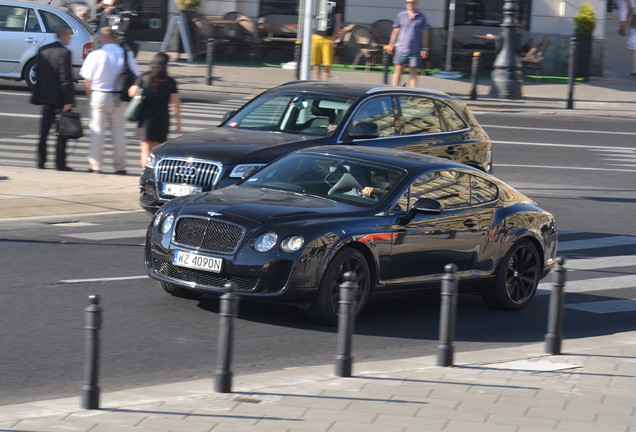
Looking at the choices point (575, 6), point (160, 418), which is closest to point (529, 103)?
point (575, 6)

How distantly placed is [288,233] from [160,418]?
285 centimetres

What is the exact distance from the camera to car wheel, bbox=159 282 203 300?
952 cm

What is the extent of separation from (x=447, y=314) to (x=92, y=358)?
99.2 inches

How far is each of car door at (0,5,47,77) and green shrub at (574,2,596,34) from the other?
49.3 feet

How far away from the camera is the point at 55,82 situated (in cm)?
1562

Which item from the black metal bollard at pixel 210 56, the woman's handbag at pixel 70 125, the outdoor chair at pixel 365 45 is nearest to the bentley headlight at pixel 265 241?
the woman's handbag at pixel 70 125

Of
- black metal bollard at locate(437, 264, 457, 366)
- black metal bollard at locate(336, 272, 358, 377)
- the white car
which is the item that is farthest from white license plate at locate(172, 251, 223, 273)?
the white car

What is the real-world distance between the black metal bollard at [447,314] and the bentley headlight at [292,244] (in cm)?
143

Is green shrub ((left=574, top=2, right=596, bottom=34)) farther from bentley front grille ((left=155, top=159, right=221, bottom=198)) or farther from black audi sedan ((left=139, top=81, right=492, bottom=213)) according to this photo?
bentley front grille ((left=155, top=159, right=221, bottom=198))

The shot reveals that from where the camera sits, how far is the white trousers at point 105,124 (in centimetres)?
1559

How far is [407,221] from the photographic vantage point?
9.41m

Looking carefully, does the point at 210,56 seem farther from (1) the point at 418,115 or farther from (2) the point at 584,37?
(1) the point at 418,115

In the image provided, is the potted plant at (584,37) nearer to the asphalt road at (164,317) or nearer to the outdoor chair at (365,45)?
the outdoor chair at (365,45)

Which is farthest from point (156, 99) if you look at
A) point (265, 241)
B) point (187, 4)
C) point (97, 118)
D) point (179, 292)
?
point (187, 4)
